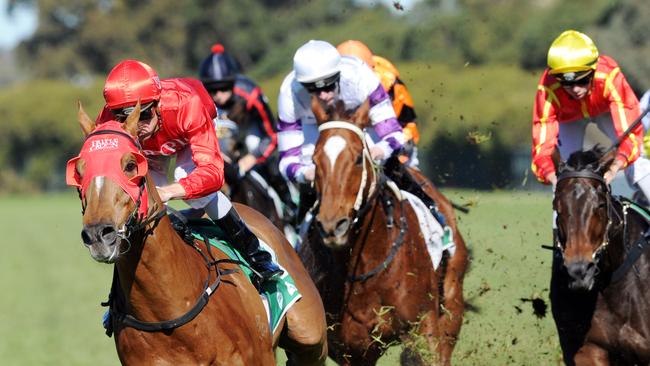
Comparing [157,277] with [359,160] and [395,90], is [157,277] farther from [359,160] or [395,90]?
[395,90]

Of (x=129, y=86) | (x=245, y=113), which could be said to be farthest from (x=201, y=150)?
(x=245, y=113)

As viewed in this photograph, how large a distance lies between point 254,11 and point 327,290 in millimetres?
51583

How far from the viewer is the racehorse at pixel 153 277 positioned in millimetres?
4430

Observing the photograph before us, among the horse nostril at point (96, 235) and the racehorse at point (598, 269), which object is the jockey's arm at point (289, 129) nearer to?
the racehorse at point (598, 269)

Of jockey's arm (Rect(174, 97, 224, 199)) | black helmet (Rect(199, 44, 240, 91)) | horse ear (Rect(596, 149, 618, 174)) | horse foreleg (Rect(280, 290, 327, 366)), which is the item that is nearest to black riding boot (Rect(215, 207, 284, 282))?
horse foreleg (Rect(280, 290, 327, 366))

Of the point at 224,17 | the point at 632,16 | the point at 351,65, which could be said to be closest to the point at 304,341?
the point at 351,65

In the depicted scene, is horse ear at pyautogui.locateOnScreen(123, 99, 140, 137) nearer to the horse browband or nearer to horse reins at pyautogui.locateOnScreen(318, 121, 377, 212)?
horse reins at pyautogui.locateOnScreen(318, 121, 377, 212)

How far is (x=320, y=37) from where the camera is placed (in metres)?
43.5

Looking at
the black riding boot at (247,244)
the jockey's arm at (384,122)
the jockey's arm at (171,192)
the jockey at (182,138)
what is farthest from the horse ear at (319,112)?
the jockey's arm at (171,192)

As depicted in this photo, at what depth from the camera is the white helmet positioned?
23.0 ft

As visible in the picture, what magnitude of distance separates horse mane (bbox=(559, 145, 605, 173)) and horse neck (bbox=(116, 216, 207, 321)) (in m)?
2.25

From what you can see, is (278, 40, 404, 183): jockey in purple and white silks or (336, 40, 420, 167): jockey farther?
(336, 40, 420, 167): jockey

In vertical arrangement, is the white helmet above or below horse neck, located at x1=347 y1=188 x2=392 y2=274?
above

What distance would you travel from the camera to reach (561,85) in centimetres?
682
